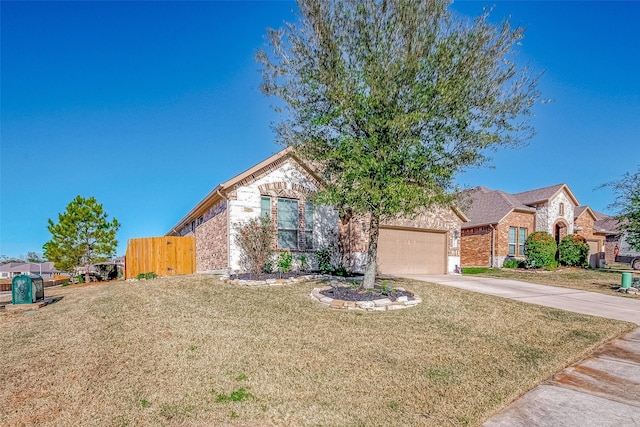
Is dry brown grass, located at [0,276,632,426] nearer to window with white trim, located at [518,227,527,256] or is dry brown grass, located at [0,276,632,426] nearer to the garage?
the garage

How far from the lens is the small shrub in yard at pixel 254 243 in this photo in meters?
12.1

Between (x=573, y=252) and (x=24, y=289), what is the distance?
2676 centimetres

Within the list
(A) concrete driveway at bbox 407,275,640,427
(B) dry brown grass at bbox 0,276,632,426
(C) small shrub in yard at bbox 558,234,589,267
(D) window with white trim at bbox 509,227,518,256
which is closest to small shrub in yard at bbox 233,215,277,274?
(B) dry brown grass at bbox 0,276,632,426

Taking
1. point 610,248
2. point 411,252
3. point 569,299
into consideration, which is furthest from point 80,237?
point 610,248

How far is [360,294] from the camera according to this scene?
890 centimetres

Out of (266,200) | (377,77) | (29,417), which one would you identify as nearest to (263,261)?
(266,200)

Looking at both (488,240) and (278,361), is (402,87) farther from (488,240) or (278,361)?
(488,240)

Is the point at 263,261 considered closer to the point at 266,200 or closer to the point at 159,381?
the point at 266,200

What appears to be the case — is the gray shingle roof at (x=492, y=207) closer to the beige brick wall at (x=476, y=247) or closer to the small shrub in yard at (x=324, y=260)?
the beige brick wall at (x=476, y=247)

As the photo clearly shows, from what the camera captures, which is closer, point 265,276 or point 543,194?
point 265,276

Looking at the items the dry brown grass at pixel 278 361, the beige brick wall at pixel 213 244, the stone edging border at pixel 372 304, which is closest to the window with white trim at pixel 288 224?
the beige brick wall at pixel 213 244

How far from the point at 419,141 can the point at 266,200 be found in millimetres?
6802

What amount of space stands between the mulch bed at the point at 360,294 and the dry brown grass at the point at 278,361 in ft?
2.47

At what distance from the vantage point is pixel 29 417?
3.62m
